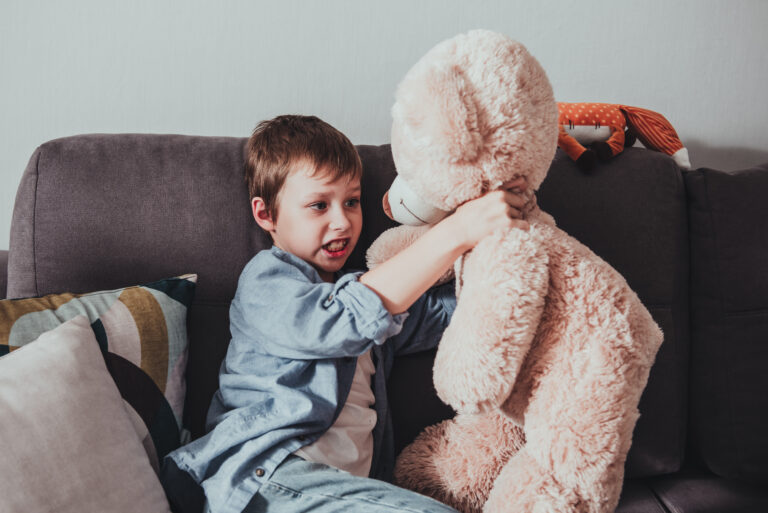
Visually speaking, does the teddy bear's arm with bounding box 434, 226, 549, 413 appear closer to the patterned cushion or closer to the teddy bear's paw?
the teddy bear's paw

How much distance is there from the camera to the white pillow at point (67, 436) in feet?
2.01

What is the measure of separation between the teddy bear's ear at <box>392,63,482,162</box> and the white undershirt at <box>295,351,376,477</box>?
46 centimetres

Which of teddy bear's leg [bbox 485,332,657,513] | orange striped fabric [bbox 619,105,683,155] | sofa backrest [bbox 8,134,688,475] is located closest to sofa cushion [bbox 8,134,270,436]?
sofa backrest [bbox 8,134,688,475]

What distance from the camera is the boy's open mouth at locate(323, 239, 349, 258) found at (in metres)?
0.95

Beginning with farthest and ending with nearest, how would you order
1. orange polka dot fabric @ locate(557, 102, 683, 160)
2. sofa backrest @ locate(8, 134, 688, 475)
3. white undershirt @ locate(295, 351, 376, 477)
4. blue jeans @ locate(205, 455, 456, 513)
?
orange polka dot fabric @ locate(557, 102, 683, 160) < sofa backrest @ locate(8, 134, 688, 475) < white undershirt @ locate(295, 351, 376, 477) < blue jeans @ locate(205, 455, 456, 513)

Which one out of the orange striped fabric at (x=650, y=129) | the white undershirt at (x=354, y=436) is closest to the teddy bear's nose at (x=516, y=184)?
the white undershirt at (x=354, y=436)

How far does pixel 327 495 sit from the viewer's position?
2.54 feet

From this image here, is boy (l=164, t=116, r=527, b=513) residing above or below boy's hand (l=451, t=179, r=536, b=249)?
below

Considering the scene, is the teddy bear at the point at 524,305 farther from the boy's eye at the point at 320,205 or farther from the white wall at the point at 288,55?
the white wall at the point at 288,55

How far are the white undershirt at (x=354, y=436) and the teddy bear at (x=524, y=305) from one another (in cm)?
28

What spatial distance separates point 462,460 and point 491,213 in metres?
0.47

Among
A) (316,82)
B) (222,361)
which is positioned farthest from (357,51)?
(222,361)

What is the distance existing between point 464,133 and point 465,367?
0.28 meters

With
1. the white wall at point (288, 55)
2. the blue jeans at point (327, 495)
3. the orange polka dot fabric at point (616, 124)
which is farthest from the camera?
the white wall at point (288, 55)
